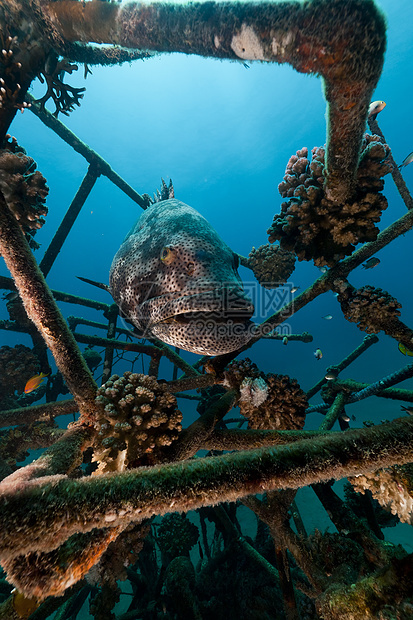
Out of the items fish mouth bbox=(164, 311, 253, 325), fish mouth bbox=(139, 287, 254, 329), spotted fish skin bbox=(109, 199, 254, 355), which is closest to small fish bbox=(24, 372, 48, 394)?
spotted fish skin bbox=(109, 199, 254, 355)

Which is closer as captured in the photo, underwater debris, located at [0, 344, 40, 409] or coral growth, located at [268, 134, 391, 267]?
coral growth, located at [268, 134, 391, 267]

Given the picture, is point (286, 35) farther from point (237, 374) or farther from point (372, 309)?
point (237, 374)

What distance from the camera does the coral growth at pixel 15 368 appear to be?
20.4ft

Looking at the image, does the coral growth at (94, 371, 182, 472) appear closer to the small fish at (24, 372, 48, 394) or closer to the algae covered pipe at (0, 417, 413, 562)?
the algae covered pipe at (0, 417, 413, 562)

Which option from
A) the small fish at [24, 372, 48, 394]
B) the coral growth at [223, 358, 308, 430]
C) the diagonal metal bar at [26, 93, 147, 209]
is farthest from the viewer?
the small fish at [24, 372, 48, 394]

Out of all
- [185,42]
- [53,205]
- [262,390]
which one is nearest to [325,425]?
[262,390]

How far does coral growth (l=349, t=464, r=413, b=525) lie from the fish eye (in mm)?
2550

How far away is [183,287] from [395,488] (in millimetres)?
2258

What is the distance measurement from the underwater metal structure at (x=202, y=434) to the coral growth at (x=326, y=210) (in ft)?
0.69

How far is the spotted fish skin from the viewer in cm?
238

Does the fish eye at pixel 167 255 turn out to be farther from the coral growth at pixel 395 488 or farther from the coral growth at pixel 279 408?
the coral growth at pixel 395 488

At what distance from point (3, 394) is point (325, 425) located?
737 cm

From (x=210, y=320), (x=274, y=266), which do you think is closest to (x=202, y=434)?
(x=210, y=320)

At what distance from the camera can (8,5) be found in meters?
2.64
